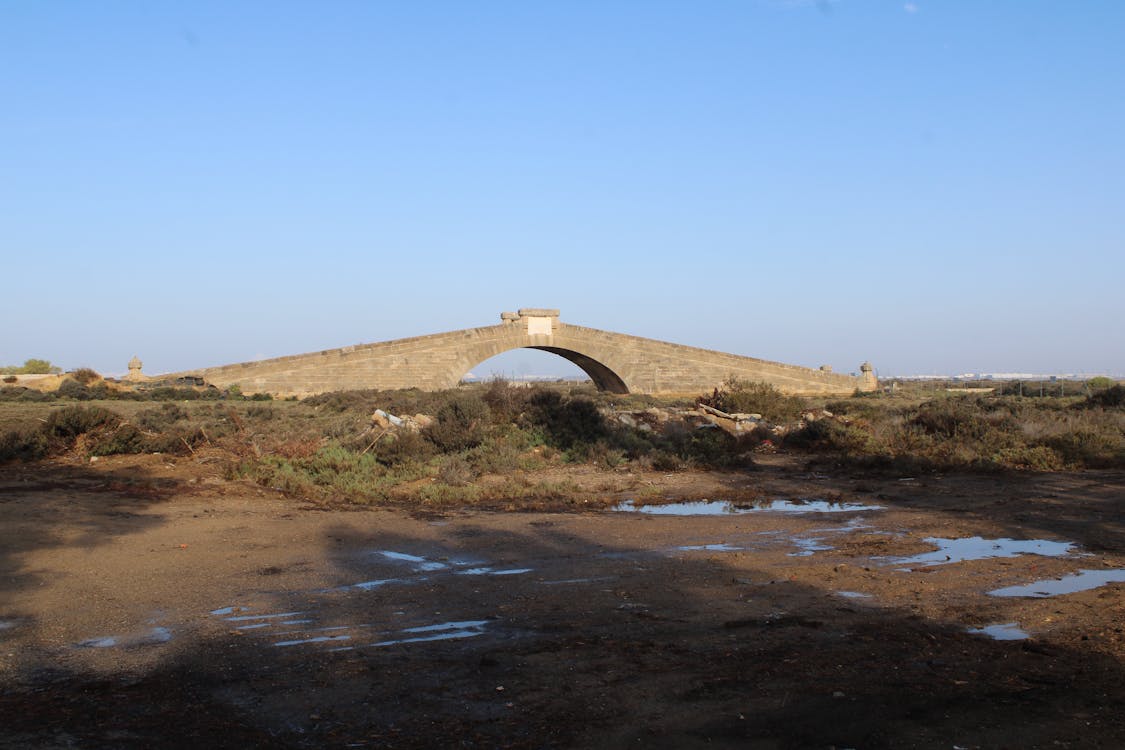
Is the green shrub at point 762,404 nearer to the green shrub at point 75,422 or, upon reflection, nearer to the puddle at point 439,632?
the green shrub at point 75,422

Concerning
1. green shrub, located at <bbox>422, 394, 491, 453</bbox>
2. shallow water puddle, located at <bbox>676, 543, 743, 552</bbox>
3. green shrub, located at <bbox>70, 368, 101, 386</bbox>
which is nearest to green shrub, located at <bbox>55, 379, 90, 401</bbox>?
green shrub, located at <bbox>70, 368, 101, 386</bbox>

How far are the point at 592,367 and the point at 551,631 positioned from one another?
128 ft

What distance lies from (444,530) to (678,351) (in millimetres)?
33963

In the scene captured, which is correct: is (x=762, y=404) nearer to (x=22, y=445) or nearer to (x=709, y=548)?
(x=709, y=548)

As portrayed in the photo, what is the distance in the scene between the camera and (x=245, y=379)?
3716 cm

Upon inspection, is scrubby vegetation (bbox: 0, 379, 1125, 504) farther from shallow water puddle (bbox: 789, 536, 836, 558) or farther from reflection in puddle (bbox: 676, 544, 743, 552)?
shallow water puddle (bbox: 789, 536, 836, 558)

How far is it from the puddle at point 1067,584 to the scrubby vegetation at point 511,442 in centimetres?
723

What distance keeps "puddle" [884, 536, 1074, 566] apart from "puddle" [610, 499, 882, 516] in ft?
8.64

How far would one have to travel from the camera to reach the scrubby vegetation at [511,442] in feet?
50.5

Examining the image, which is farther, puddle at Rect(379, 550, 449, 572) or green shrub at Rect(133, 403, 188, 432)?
green shrub at Rect(133, 403, 188, 432)

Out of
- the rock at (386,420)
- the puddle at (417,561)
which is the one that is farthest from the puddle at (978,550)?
the rock at (386,420)

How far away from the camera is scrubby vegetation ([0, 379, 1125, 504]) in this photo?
1539 cm

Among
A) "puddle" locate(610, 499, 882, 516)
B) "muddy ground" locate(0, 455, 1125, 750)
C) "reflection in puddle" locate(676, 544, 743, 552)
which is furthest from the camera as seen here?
"puddle" locate(610, 499, 882, 516)

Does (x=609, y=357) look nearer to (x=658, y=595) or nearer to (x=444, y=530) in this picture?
(x=444, y=530)
